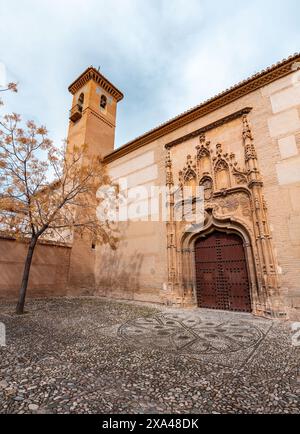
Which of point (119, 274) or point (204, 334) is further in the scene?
point (119, 274)

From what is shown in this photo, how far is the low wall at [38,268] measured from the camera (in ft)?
26.5

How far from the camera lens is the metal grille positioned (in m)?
6.96

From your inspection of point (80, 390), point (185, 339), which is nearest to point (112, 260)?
point (185, 339)

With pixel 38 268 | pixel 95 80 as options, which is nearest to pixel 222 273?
pixel 38 268

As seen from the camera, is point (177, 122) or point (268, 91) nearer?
point (268, 91)

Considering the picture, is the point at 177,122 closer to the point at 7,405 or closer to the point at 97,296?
the point at 97,296

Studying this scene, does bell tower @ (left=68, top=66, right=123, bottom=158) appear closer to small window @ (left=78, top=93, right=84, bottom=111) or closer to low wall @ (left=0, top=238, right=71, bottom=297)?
small window @ (left=78, top=93, right=84, bottom=111)

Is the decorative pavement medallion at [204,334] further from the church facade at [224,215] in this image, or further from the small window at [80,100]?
the small window at [80,100]

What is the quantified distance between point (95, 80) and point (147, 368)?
1722 centimetres

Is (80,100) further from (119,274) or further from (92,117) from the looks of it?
(119,274)

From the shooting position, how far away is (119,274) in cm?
1007

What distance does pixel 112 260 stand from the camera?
35.0ft

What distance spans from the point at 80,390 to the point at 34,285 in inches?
308

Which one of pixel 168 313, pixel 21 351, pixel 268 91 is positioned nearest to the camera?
pixel 21 351
